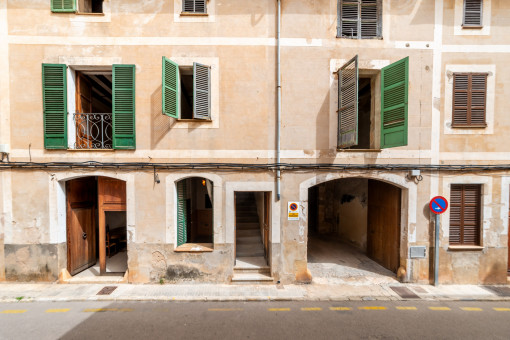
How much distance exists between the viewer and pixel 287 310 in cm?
559

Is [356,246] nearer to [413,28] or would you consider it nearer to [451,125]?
[451,125]

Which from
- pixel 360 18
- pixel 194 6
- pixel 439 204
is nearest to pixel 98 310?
pixel 194 6

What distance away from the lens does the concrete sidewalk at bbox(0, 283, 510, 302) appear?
600cm

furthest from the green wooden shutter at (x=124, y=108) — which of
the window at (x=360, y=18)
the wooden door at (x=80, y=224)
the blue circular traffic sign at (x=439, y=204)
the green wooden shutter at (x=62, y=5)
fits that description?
the blue circular traffic sign at (x=439, y=204)

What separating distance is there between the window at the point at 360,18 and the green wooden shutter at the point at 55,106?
8.57 metres

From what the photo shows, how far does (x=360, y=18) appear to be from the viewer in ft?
23.0

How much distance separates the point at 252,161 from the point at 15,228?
726 cm

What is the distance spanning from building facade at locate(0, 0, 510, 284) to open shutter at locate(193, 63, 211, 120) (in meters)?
0.04

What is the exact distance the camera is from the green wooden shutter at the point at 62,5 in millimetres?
6590

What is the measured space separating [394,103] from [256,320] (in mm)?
6749

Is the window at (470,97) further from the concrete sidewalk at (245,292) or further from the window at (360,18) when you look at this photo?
the concrete sidewalk at (245,292)

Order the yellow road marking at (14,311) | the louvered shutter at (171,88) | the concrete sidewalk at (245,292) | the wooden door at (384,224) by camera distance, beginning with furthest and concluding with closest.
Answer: the wooden door at (384,224) < the louvered shutter at (171,88) < the concrete sidewalk at (245,292) < the yellow road marking at (14,311)

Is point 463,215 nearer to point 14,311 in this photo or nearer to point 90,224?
point 90,224

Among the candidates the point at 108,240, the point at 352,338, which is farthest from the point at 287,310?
the point at 108,240
